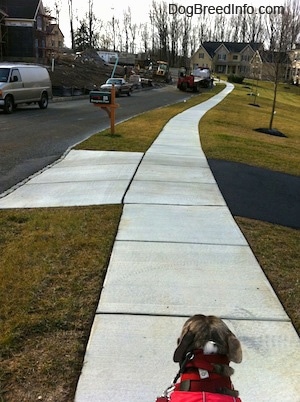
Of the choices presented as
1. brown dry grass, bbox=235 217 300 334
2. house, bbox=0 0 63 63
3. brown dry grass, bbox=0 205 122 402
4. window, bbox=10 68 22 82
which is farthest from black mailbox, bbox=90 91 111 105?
house, bbox=0 0 63 63

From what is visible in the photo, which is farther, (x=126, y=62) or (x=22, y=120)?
(x=126, y=62)

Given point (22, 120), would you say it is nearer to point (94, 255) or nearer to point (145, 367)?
point (94, 255)

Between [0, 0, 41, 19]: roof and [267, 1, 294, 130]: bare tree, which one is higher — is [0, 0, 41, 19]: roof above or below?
above

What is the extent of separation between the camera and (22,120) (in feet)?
53.5

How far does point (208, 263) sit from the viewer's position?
422 centimetres

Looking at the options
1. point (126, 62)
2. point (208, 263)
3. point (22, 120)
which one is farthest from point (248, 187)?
point (126, 62)

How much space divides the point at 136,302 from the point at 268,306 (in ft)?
3.42

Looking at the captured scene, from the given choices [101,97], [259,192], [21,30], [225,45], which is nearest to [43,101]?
[101,97]

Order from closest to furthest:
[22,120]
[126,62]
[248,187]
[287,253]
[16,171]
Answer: [287,253] < [248,187] < [16,171] < [22,120] < [126,62]

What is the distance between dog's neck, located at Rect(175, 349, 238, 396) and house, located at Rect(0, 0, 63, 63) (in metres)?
50.1

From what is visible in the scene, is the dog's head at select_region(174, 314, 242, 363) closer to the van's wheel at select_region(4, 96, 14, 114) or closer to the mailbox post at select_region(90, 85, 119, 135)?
the mailbox post at select_region(90, 85, 119, 135)

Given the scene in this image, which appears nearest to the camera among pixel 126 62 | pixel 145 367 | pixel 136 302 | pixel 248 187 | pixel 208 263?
pixel 145 367

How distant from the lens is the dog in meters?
1.70

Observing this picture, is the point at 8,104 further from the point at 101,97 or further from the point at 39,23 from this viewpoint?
the point at 39,23
